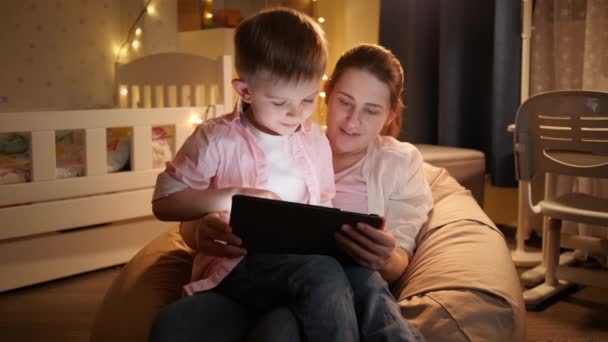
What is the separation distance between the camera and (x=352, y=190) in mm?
1637

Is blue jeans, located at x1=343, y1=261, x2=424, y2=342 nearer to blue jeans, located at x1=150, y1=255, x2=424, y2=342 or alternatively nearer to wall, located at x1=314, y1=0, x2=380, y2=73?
blue jeans, located at x1=150, y1=255, x2=424, y2=342

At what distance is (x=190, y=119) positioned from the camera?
2.99 m

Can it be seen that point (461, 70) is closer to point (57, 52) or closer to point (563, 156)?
point (563, 156)

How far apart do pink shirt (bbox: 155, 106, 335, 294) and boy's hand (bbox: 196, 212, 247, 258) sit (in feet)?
0.10

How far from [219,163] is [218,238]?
150mm

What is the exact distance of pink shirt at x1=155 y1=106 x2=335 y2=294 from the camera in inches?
52.2

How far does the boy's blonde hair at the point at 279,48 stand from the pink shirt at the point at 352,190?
39 centimetres

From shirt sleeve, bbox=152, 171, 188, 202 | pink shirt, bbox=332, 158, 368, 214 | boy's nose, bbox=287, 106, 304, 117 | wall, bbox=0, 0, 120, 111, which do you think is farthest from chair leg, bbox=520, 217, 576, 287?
wall, bbox=0, 0, 120, 111

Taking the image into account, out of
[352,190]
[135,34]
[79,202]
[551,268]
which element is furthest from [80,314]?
[135,34]

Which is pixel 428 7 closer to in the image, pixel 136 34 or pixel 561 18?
pixel 561 18

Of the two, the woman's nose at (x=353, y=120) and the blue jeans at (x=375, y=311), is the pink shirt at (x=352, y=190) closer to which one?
the woman's nose at (x=353, y=120)

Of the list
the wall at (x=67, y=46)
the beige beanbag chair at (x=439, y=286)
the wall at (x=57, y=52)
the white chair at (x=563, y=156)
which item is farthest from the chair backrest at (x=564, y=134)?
the wall at (x=57, y=52)

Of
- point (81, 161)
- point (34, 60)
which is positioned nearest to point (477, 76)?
point (81, 161)

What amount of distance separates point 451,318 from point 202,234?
0.50 metres
